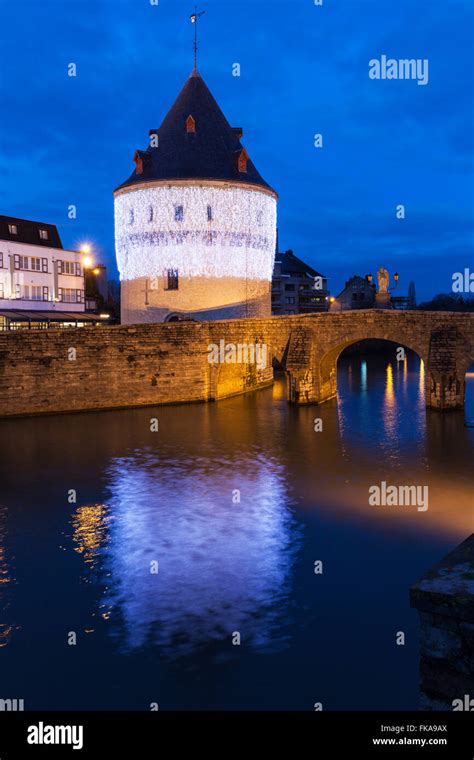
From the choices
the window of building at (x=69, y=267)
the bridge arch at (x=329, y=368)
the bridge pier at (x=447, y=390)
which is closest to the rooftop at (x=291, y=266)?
the window of building at (x=69, y=267)

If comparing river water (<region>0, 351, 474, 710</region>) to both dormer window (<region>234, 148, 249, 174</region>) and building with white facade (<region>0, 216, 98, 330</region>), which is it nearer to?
dormer window (<region>234, 148, 249, 174</region>)

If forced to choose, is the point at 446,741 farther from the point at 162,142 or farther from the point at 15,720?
the point at 162,142

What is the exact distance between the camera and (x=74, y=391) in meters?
29.5

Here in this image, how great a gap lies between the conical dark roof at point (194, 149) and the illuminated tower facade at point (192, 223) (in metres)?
0.06

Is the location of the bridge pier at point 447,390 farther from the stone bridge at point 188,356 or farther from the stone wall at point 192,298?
the stone wall at point 192,298

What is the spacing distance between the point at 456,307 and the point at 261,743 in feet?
378

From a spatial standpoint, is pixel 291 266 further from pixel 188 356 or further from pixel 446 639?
pixel 446 639

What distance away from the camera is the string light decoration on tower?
38281 millimetres

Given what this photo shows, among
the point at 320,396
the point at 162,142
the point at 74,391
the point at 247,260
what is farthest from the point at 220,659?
the point at 162,142

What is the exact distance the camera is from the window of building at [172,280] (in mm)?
39031

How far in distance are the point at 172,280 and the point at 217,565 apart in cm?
2958

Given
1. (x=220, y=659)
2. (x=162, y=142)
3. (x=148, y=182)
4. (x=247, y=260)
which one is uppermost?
(x=162, y=142)

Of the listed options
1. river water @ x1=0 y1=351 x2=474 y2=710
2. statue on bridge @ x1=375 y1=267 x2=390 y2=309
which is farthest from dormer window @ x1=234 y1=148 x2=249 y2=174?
river water @ x1=0 y1=351 x2=474 y2=710

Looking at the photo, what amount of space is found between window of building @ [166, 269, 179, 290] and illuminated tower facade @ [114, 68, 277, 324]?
2.4 inches
